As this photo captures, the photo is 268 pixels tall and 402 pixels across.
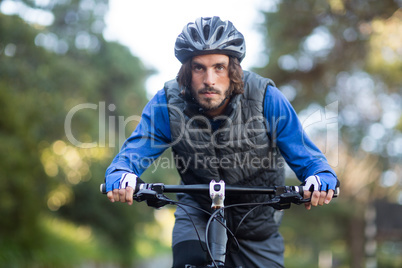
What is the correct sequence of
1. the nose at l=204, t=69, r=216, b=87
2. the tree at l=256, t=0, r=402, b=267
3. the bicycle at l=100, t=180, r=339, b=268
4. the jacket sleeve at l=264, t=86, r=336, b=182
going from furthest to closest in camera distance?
the tree at l=256, t=0, r=402, b=267 < the nose at l=204, t=69, r=216, b=87 < the jacket sleeve at l=264, t=86, r=336, b=182 < the bicycle at l=100, t=180, r=339, b=268

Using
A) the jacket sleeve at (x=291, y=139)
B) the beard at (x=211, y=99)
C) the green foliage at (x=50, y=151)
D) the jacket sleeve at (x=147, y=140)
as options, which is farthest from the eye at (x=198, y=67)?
the green foliage at (x=50, y=151)

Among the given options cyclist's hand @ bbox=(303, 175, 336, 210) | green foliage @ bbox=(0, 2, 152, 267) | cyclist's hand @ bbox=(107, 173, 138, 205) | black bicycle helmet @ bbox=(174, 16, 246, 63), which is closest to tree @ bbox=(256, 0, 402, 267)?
green foliage @ bbox=(0, 2, 152, 267)

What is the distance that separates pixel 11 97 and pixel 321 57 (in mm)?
9051

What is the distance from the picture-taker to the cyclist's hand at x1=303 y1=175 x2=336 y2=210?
2.78 m

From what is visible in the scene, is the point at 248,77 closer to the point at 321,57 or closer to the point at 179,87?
the point at 179,87

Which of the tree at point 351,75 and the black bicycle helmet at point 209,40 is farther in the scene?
the tree at point 351,75

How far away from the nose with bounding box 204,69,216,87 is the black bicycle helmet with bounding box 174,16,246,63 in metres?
0.13

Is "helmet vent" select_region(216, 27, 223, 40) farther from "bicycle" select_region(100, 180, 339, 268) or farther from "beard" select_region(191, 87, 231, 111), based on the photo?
"bicycle" select_region(100, 180, 339, 268)

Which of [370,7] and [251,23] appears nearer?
[370,7]

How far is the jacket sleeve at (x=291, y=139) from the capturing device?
122 inches

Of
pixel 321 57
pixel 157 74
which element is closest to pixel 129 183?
pixel 321 57

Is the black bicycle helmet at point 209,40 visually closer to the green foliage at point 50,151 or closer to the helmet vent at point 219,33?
the helmet vent at point 219,33

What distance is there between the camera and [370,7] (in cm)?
1120

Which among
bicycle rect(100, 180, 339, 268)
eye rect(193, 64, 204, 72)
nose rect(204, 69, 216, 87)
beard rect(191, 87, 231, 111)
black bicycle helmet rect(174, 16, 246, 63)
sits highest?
black bicycle helmet rect(174, 16, 246, 63)
